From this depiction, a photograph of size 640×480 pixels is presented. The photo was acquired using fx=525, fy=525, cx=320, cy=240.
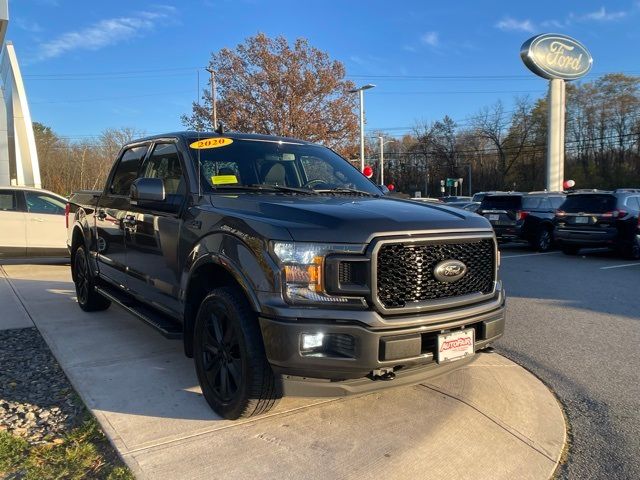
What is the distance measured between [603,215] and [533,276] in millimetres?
4166

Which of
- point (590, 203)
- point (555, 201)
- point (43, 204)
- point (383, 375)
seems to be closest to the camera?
point (383, 375)

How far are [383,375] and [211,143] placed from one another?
7.81 feet

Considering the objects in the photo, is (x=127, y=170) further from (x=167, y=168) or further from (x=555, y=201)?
(x=555, y=201)

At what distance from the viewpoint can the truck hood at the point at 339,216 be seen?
298 cm

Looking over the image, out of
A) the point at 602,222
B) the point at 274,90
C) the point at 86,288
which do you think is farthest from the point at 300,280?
the point at 274,90

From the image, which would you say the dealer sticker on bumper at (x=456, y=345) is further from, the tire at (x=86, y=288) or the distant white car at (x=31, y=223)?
the distant white car at (x=31, y=223)

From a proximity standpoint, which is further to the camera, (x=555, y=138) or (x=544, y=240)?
(x=555, y=138)

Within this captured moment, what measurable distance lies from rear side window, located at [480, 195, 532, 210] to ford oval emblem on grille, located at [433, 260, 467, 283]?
13.1 m

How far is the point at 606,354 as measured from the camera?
5.11 metres

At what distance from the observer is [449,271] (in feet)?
10.5

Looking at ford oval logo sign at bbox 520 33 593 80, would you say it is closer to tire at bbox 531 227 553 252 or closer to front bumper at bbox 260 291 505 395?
tire at bbox 531 227 553 252

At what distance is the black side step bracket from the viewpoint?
4.05 m

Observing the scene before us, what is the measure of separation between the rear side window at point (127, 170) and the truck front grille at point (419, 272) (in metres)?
3.16

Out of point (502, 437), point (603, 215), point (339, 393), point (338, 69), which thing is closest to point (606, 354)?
point (502, 437)
